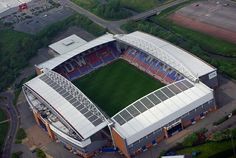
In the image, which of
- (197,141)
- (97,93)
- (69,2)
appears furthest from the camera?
(69,2)

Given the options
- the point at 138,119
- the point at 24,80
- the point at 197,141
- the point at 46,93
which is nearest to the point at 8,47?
the point at 24,80

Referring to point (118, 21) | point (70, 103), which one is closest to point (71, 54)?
point (70, 103)

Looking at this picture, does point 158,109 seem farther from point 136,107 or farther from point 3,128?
point 3,128

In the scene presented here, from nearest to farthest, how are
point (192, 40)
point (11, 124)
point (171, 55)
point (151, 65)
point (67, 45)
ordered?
point (171, 55), point (11, 124), point (151, 65), point (192, 40), point (67, 45)

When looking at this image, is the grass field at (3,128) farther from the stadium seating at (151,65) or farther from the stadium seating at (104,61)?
the stadium seating at (151,65)

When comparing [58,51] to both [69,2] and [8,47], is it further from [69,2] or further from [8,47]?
[69,2]

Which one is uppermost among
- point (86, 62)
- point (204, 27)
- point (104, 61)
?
point (204, 27)
